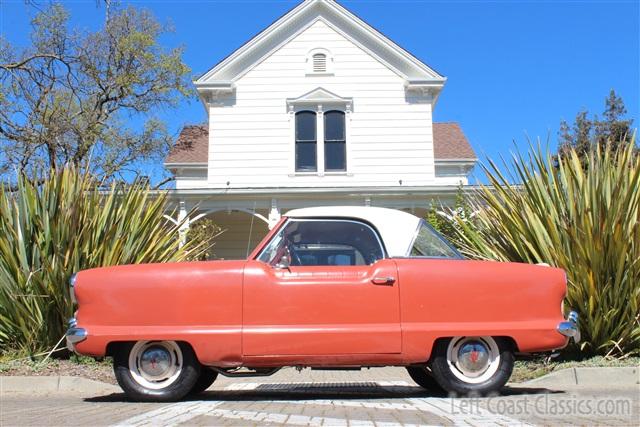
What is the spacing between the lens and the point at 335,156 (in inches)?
666

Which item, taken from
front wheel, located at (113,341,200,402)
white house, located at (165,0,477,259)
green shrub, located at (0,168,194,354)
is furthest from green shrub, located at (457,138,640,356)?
white house, located at (165,0,477,259)

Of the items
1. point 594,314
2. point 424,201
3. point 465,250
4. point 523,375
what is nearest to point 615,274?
point 594,314

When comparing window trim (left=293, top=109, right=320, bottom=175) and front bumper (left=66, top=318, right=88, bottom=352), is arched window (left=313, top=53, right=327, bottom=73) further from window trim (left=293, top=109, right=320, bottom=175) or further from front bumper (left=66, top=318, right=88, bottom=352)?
front bumper (left=66, top=318, right=88, bottom=352)

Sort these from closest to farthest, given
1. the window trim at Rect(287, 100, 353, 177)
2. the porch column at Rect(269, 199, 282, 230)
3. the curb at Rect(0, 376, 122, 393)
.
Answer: the curb at Rect(0, 376, 122, 393) → the porch column at Rect(269, 199, 282, 230) → the window trim at Rect(287, 100, 353, 177)

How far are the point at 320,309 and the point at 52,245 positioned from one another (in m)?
4.09

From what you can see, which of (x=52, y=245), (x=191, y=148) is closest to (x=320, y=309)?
(x=52, y=245)

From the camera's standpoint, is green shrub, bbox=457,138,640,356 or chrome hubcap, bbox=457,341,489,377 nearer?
chrome hubcap, bbox=457,341,489,377

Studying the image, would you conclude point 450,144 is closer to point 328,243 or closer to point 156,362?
point 328,243

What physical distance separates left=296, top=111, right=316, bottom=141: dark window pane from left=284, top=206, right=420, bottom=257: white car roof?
1169cm

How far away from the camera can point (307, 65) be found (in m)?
17.3

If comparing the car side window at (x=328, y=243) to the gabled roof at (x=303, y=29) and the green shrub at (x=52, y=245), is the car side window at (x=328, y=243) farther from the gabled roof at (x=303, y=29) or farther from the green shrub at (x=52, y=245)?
the gabled roof at (x=303, y=29)

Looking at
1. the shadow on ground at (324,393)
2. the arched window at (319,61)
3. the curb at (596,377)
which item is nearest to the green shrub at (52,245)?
the shadow on ground at (324,393)

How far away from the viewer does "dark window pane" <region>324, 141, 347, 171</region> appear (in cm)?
1683

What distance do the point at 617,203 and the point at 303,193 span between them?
885 centimetres
